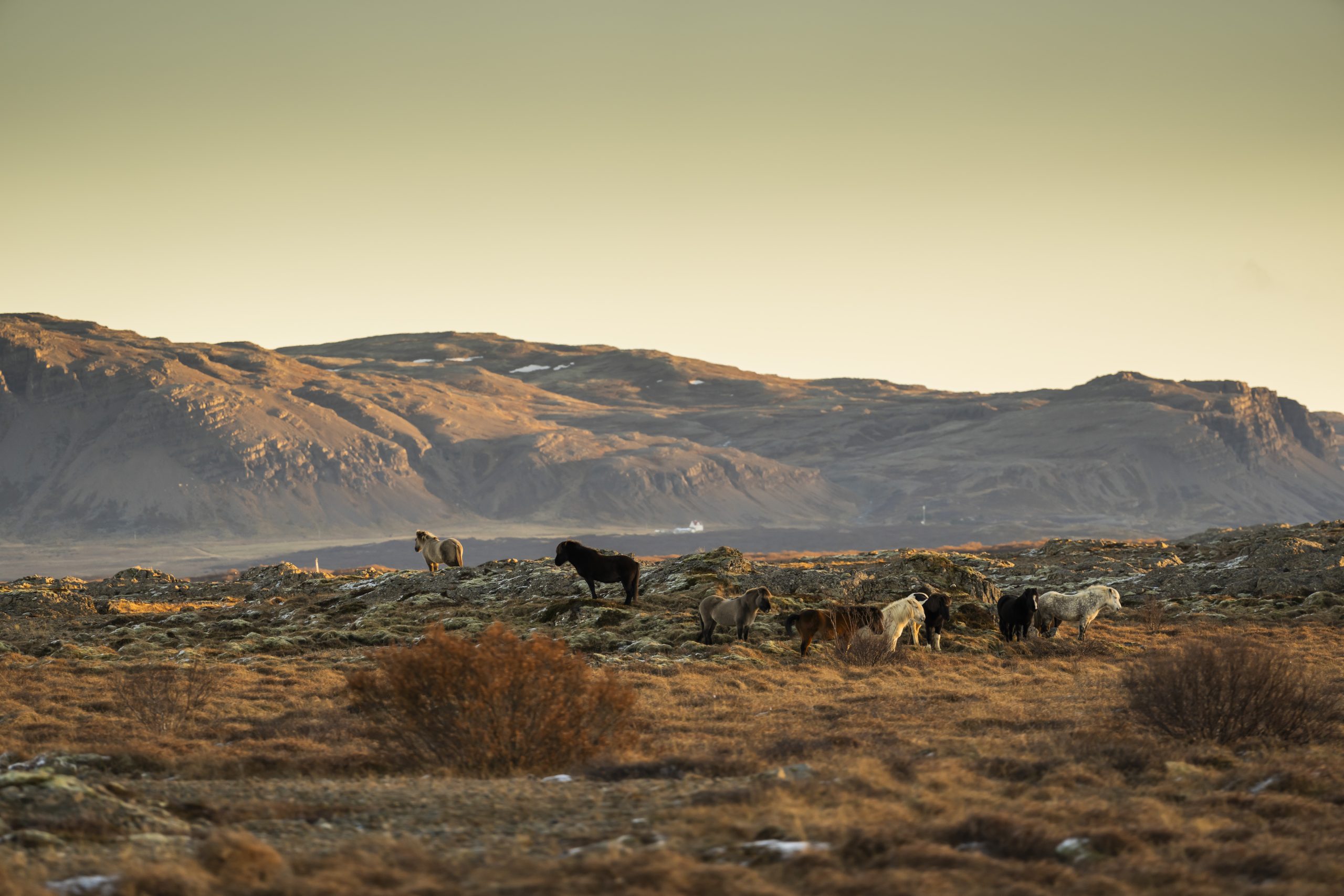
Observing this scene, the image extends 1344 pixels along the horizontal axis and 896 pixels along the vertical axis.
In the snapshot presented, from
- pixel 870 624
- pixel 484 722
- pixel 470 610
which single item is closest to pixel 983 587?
pixel 870 624

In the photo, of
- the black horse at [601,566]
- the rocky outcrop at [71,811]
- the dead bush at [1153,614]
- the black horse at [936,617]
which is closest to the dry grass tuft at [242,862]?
the rocky outcrop at [71,811]

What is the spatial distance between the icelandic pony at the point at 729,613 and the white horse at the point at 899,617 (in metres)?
2.86

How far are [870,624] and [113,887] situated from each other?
20552 millimetres

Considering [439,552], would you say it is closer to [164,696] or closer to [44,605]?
[44,605]

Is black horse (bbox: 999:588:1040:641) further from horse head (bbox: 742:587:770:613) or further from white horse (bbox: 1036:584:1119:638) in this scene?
horse head (bbox: 742:587:770:613)

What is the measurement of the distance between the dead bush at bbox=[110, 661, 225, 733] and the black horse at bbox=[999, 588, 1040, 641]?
18.9 metres

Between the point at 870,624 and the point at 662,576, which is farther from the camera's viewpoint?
the point at 662,576

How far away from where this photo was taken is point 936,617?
26.7m

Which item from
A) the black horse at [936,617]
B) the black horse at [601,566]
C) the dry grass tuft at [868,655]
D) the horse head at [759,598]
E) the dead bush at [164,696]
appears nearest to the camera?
the dead bush at [164,696]

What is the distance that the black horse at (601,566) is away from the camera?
3161cm

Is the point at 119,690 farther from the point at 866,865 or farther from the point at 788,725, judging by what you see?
the point at 866,865

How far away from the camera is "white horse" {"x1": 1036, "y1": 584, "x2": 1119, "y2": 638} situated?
93.4 feet

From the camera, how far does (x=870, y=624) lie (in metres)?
26.4

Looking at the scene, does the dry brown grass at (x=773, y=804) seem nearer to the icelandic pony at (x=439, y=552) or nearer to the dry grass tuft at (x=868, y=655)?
the dry grass tuft at (x=868, y=655)
